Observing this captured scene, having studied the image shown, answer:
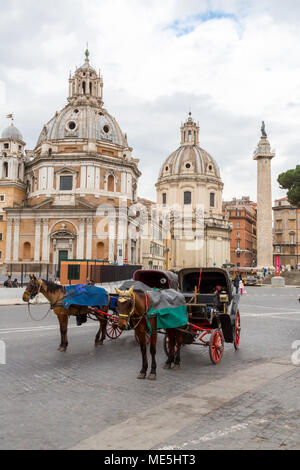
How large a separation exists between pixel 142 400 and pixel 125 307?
1561 millimetres

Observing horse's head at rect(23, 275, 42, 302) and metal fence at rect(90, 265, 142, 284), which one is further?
metal fence at rect(90, 265, 142, 284)

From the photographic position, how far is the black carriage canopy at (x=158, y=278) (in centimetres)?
973

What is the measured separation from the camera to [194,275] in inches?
428

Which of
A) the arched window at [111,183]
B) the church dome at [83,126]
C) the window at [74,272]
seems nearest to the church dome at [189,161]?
the church dome at [83,126]

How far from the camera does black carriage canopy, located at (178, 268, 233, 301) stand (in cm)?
1055

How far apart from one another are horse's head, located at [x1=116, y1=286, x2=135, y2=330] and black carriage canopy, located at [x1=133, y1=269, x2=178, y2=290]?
104 inches

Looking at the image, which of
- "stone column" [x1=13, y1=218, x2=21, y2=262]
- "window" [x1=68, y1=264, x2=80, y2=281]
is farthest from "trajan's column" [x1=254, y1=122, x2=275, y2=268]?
"window" [x1=68, y1=264, x2=80, y2=281]

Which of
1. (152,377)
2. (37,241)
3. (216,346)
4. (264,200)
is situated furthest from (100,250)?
(152,377)

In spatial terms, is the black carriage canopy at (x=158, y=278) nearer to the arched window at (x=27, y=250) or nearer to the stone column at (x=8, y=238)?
the arched window at (x=27, y=250)

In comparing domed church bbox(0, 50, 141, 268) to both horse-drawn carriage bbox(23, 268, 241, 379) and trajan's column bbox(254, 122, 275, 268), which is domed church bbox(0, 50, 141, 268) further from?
horse-drawn carriage bbox(23, 268, 241, 379)

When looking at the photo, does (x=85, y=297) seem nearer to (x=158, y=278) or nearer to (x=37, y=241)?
(x=158, y=278)

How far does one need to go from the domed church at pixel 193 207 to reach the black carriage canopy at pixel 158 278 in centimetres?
6639

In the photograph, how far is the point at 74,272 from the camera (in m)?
30.5

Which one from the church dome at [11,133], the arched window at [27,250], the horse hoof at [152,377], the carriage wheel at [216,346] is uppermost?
the church dome at [11,133]
